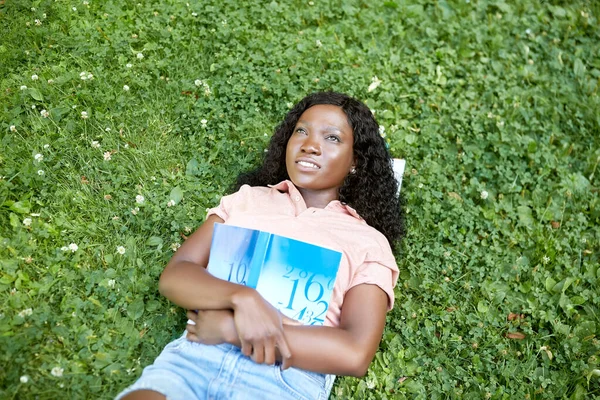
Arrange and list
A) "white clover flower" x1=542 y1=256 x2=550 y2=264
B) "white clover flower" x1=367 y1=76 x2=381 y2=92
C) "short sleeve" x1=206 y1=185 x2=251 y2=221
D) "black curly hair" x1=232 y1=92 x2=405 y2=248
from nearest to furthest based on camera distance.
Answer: "short sleeve" x1=206 y1=185 x2=251 y2=221, "black curly hair" x1=232 y1=92 x2=405 y2=248, "white clover flower" x1=542 y1=256 x2=550 y2=264, "white clover flower" x1=367 y1=76 x2=381 y2=92

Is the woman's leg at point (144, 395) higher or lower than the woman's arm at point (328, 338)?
lower

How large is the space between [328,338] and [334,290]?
34cm

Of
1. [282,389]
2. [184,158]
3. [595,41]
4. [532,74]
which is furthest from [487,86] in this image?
[282,389]

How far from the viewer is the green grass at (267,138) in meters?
3.31

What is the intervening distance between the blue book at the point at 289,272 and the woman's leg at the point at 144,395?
0.67 meters

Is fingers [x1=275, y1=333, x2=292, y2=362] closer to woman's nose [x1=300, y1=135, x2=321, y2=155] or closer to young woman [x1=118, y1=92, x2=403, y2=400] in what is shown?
young woman [x1=118, y1=92, x2=403, y2=400]

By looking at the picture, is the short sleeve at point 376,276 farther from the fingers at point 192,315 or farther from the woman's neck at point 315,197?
the fingers at point 192,315

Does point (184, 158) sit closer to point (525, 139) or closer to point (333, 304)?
point (333, 304)

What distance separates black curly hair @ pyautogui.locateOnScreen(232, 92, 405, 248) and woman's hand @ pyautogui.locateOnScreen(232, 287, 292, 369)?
1055 millimetres

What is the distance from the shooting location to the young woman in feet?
8.67

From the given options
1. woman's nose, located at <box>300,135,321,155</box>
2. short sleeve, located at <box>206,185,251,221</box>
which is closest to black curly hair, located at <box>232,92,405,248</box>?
woman's nose, located at <box>300,135,321,155</box>

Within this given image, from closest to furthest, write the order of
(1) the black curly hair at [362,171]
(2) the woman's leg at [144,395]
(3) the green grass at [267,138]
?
(2) the woman's leg at [144,395]
(3) the green grass at [267,138]
(1) the black curly hair at [362,171]

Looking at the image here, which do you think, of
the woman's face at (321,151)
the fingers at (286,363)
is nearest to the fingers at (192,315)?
the fingers at (286,363)

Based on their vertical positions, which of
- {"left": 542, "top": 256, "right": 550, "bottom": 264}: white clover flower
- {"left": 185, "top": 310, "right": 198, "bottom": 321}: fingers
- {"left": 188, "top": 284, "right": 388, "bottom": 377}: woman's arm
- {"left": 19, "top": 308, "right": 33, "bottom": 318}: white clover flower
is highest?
{"left": 188, "top": 284, "right": 388, "bottom": 377}: woman's arm
